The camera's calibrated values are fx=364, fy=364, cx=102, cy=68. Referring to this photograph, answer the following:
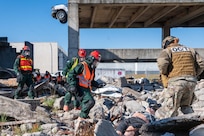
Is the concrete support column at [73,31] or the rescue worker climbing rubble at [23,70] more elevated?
the concrete support column at [73,31]

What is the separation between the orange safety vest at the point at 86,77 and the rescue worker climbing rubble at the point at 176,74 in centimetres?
153

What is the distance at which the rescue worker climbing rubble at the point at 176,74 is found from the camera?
634 cm

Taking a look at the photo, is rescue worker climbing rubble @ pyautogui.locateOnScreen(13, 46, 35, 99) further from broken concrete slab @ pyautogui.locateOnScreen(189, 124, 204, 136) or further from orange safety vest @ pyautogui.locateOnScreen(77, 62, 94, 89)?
broken concrete slab @ pyautogui.locateOnScreen(189, 124, 204, 136)

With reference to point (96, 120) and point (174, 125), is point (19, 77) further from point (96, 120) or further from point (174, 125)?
point (174, 125)

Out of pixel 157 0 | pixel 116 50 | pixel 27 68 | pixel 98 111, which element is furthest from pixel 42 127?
pixel 116 50

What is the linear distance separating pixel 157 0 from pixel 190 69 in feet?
24.4

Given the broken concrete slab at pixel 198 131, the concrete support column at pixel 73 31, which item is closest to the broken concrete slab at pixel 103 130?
the broken concrete slab at pixel 198 131

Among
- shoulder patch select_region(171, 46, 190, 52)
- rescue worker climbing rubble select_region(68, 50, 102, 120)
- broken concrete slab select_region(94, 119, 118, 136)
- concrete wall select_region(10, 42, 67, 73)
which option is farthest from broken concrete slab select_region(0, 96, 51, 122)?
concrete wall select_region(10, 42, 67, 73)

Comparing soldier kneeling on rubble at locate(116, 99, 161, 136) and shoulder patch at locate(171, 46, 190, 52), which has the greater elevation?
shoulder patch at locate(171, 46, 190, 52)

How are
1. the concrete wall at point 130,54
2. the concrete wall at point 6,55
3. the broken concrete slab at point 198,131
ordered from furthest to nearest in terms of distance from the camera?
the concrete wall at point 6,55, the concrete wall at point 130,54, the broken concrete slab at point 198,131

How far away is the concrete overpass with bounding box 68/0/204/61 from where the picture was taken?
13.5 m

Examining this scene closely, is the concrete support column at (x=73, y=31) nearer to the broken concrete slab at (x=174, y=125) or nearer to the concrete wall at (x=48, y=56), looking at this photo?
the broken concrete slab at (x=174, y=125)

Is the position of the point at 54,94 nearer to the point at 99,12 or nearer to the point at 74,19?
the point at 74,19

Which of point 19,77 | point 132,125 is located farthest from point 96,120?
point 19,77
